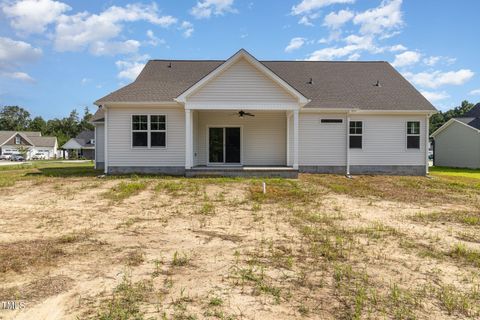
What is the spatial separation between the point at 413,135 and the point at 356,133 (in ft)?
9.72

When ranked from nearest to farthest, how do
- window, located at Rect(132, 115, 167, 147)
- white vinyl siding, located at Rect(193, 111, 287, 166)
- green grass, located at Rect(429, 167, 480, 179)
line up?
window, located at Rect(132, 115, 167, 147), white vinyl siding, located at Rect(193, 111, 287, 166), green grass, located at Rect(429, 167, 480, 179)

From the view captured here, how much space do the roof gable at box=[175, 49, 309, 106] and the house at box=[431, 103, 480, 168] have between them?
1866 centimetres

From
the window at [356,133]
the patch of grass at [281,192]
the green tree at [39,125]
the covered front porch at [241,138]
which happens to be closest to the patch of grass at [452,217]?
the patch of grass at [281,192]

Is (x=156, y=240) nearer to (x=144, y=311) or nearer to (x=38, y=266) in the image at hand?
(x=38, y=266)

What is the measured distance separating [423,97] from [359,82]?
339 cm

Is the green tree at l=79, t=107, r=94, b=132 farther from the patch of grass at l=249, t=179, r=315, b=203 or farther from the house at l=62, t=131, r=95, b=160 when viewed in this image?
the patch of grass at l=249, t=179, r=315, b=203

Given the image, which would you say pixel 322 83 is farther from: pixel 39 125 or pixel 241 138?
pixel 39 125

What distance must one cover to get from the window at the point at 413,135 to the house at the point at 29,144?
2535 inches

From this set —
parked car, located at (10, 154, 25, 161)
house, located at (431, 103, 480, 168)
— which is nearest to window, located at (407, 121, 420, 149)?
house, located at (431, 103, 480, 168)

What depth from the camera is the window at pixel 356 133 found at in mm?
16656

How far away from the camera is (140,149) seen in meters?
15.6

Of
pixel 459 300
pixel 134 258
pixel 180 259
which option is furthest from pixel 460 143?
pixel 134 258

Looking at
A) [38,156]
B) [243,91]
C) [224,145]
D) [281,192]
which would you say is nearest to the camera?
[281,192]

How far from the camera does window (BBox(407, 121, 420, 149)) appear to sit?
55.0 ft
